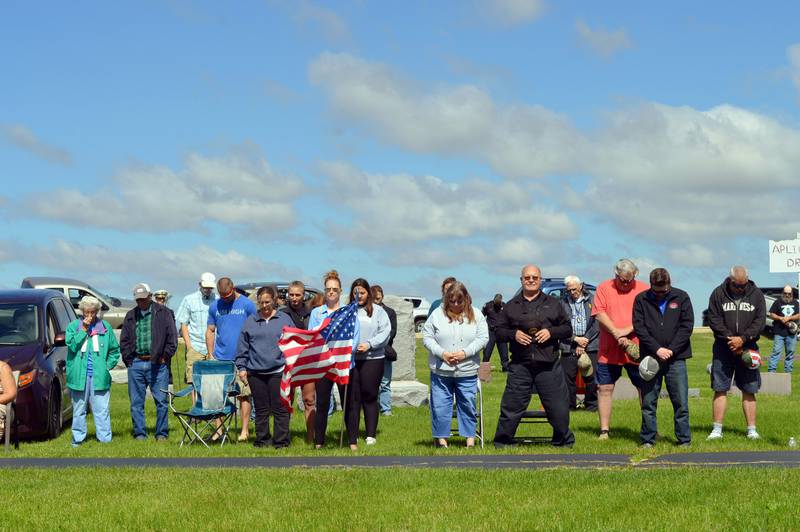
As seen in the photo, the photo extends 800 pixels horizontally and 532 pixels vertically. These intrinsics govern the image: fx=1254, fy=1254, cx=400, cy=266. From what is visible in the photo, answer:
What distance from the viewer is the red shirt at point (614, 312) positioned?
50.0ft

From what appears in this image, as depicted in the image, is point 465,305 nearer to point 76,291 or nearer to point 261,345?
point 261,345

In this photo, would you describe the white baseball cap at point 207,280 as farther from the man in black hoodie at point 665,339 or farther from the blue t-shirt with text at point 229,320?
the man in black hoodie at point 665,339

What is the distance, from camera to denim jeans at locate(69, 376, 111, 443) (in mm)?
16219

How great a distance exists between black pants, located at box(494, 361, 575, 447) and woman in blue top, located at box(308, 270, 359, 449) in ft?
6.53

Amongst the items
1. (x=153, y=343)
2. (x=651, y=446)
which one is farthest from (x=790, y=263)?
(x=153, y=343)

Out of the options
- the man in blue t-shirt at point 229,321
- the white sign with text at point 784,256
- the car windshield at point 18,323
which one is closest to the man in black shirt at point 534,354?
the man in blue t-shirt at point 229,321

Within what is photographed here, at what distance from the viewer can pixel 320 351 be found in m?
15.2

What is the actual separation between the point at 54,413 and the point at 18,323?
1394mm

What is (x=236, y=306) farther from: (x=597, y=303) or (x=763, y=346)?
(x=763, y=346)

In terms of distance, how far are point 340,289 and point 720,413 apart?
492 centimetres

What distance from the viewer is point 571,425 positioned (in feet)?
56.9

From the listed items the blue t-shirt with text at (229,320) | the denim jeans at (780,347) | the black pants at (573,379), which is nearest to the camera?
the blue t-shirt with text at (229,320)

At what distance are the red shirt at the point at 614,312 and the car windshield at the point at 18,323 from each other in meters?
7.80

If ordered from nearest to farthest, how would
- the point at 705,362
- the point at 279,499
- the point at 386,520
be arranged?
the point at 386,520 < the point at 279,499 < the point at 705,362
